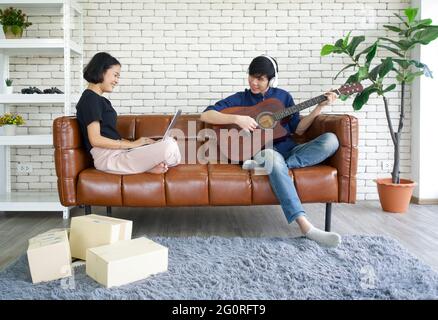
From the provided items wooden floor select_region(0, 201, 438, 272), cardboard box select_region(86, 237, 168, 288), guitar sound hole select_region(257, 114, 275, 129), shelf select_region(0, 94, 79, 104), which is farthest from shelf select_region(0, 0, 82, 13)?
cardboard box select_region(86, 237, 168, 288)

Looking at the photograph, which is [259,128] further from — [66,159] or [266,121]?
[66,159]

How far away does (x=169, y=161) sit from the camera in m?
2.57

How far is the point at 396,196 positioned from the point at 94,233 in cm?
239

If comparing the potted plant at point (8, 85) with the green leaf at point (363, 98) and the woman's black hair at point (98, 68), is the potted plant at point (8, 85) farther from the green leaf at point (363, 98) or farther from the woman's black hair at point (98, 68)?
the green leaf at point (363, 98)

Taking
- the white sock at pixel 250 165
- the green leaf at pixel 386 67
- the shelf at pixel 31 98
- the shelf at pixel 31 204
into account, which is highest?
the green leaf at pixel 386 67

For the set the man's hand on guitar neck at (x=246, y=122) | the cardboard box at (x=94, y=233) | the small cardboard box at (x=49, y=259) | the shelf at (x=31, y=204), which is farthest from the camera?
the shelf at (x=31, y=204)

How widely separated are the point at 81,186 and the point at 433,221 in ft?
8.25

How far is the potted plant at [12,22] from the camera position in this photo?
316cm

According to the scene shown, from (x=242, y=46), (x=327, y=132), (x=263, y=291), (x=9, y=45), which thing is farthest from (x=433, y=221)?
(x=9, y=45)

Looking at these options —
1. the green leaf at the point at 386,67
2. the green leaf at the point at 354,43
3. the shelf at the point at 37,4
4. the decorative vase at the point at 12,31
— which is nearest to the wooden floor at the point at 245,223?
the green leaf at the point at 386,67

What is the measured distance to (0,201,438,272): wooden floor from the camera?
2.50 m

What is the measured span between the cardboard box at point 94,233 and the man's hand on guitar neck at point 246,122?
983 millimetres

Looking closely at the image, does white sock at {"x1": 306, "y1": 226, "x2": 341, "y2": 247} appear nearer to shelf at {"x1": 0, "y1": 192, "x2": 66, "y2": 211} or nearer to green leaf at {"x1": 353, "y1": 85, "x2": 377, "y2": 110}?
green leaf at {"x1": 353, "y1": 85, "x2": 377, "y2": 110}
